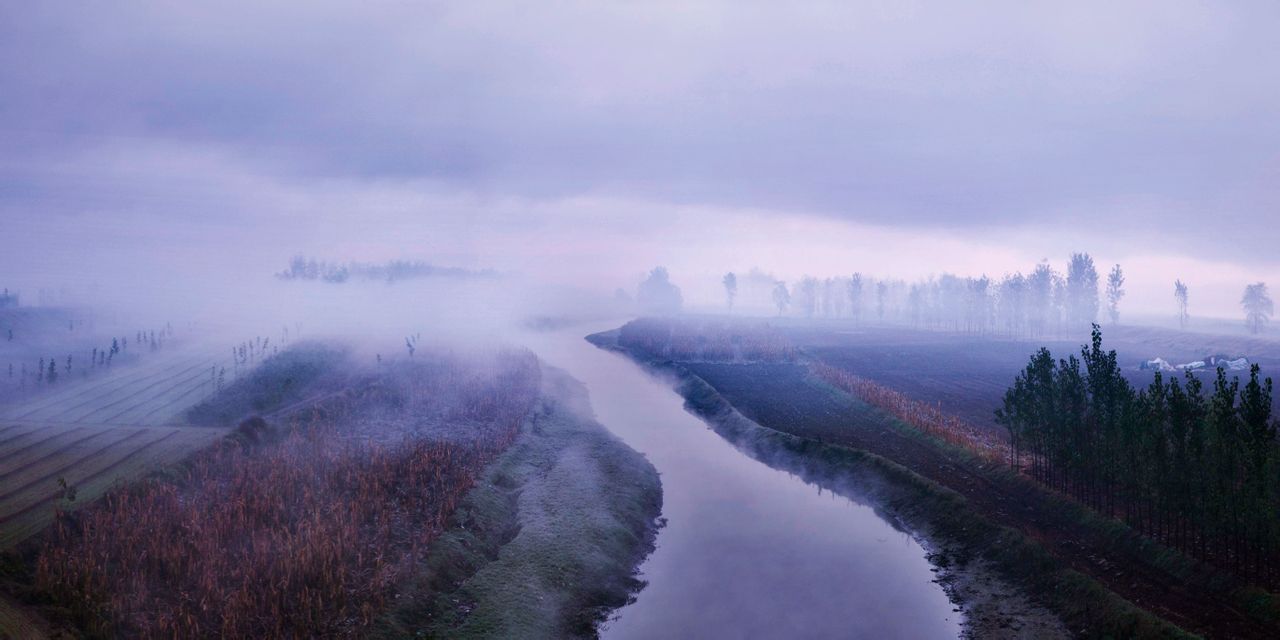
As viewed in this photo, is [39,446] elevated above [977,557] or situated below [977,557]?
above

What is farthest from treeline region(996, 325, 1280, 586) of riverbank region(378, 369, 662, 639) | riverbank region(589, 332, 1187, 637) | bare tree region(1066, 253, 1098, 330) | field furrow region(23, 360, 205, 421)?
bare tree region(1066, 253, 1098, 330)

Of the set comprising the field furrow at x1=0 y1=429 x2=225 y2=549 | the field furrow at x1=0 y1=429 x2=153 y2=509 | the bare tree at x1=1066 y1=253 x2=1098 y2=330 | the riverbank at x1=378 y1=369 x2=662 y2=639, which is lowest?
the riverbank at x1=378 y1=369 x2=662 y2=639

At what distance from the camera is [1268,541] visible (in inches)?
813

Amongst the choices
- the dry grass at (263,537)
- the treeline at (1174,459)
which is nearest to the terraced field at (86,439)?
the dry grass at (263,537)

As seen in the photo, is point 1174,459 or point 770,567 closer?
point 1174,459

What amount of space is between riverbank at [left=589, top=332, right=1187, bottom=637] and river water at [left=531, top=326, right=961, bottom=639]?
3.33 feet

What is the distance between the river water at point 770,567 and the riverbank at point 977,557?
101cm

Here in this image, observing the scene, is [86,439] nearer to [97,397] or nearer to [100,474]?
[100,474]

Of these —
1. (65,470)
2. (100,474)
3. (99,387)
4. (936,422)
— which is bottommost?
(936,422)

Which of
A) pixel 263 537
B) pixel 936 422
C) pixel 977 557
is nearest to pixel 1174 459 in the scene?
pixel 977 557

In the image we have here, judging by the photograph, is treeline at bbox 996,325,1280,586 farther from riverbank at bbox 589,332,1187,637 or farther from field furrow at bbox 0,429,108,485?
field furrow at bbox 0,429,108,485

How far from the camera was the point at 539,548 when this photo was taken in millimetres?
28203

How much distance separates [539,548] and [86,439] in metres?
25.1

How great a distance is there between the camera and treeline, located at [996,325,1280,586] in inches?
846
